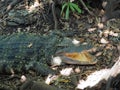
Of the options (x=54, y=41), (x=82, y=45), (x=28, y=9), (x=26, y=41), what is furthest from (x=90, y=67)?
(x=28, y=9)

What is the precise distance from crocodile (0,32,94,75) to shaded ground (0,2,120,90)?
16 cm

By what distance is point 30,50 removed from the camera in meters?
5.10

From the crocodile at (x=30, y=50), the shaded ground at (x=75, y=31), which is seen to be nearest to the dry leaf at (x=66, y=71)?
the shaded ground at (x=75, y=31)

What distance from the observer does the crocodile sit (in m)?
4.98

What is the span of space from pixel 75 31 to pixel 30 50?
86 cm

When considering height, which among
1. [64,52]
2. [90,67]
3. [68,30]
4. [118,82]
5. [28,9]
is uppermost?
[28,9]

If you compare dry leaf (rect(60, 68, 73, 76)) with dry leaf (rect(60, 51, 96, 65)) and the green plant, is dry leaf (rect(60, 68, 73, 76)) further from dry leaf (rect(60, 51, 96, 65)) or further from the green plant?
the green plant

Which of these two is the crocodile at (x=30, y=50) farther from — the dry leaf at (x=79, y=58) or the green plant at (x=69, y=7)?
the green plant at (x=69, y=7)

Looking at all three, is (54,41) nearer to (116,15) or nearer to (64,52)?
(64,52)

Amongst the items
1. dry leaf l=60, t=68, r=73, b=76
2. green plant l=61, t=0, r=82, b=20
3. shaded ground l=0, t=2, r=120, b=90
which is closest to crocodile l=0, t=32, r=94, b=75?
shaded ground l=0, t=2, r=120, b=90

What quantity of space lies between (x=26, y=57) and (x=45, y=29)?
742 millimetres

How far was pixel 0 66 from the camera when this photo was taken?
510 cm

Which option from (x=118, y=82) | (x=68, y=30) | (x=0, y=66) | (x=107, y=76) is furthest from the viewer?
(x=68, y=30)

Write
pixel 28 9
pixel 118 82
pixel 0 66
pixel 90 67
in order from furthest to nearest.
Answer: pixel 28 9 < pixel 0 66 < pixel 90 67 < pixel 118 82
